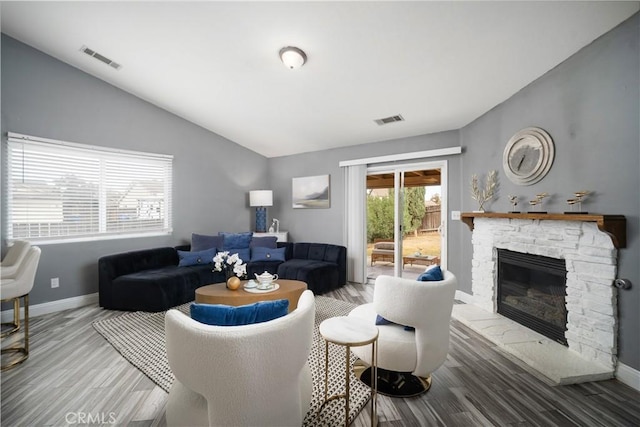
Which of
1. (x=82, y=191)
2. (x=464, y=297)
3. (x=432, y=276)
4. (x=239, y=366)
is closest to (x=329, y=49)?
(x=432, y=276)

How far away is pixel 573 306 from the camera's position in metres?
2.45

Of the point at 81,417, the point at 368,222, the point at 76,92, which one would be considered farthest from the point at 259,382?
the point at 76,92

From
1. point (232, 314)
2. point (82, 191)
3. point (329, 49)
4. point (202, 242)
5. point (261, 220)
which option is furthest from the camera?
point (261, 220)

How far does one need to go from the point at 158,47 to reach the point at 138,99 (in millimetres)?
1666

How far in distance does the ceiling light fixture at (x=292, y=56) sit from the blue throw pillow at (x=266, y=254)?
2940mm

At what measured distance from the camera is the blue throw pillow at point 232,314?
1.28 metres

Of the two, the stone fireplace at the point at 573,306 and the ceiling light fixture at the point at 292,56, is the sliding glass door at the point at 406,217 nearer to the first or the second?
the stone fireplace at the point at 573,306

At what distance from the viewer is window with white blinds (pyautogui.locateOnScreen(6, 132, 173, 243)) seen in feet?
11.1

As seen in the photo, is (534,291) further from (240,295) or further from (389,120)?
(240,295)

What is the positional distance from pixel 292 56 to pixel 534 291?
3.45m

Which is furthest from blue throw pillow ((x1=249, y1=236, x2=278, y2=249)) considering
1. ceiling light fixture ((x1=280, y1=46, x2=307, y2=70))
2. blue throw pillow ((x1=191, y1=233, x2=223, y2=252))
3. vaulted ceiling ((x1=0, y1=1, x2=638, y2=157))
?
ceiling light fixture ((x1=280, y1=46, x2=307, y2=70))

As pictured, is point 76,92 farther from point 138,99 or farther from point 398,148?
point 398,148

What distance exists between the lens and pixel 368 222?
517cm

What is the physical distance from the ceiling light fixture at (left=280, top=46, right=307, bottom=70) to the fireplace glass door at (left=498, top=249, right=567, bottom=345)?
3.12 m
